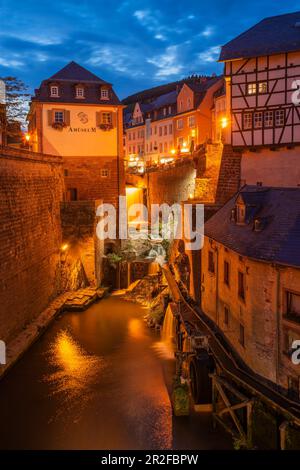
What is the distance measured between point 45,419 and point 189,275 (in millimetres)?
11088

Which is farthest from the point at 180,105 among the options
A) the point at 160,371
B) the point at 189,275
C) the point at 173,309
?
the point at 160,371

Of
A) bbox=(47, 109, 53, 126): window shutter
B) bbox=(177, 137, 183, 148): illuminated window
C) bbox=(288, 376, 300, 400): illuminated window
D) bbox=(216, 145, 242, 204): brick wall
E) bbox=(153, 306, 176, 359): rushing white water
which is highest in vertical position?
bbox=(177, 137, 183, 148): illuminated window

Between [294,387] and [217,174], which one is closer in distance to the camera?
[294,387]

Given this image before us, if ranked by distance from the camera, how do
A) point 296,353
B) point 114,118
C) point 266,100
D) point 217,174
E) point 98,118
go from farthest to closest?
point 114,118 < point 98,118 < point 217,174 < point 266,100 < point 296,353

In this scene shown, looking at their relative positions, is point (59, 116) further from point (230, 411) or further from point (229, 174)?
point (230, 411)

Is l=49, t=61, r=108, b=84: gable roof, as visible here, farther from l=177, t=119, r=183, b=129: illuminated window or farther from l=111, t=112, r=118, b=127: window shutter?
l=177, t=119, r=183, b=129: illuminated window

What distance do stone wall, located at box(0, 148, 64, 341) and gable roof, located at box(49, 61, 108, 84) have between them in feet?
22.8

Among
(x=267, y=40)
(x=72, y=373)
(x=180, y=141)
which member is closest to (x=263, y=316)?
(x=72, y=373)

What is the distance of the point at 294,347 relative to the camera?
12.3 metres

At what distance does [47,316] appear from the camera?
24.7 m

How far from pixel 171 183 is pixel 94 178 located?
26.6 ft

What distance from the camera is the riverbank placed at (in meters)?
19.1

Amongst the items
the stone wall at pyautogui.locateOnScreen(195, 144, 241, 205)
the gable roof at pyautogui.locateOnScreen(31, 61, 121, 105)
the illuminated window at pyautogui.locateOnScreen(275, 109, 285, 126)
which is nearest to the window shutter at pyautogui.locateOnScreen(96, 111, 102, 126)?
the gable roof at pyautogui.locateOnScreen(31, 61, 121, 105)

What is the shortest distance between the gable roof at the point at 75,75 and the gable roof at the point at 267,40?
10.8m
